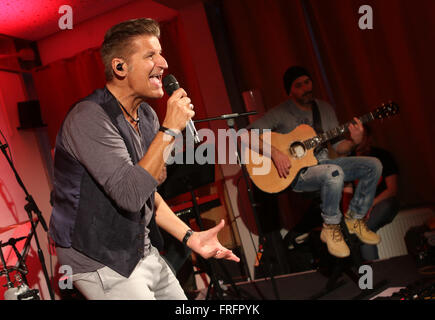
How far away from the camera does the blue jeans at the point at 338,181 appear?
2.90 meters

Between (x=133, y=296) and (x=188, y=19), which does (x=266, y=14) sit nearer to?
(x=188, y=19)

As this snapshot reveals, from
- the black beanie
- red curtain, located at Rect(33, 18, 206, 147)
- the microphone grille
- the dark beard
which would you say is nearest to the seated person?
the dark beard

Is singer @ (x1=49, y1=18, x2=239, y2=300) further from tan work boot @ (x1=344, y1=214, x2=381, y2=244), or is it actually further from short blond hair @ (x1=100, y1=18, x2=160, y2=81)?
tan work boot @ (x1=344, y1=214, x2=381, y2=244)

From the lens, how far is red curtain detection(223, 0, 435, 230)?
3.37m

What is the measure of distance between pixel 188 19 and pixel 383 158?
2.40m

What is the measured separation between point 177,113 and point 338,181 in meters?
1.92

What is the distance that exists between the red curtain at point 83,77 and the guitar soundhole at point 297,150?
3.89 ft

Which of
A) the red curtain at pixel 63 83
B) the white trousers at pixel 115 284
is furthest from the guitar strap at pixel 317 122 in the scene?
the red curtain at pixel 63 83

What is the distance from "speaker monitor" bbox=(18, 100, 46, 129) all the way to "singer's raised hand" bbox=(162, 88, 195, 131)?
3.66 m

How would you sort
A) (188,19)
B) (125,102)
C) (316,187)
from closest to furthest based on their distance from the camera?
(125,102), (316,187), (188,19)

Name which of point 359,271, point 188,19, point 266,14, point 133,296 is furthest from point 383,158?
point 133,296

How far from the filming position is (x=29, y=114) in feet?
14.5

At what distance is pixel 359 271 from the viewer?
10.6 ft

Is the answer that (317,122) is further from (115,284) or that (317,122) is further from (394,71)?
(115,284)
